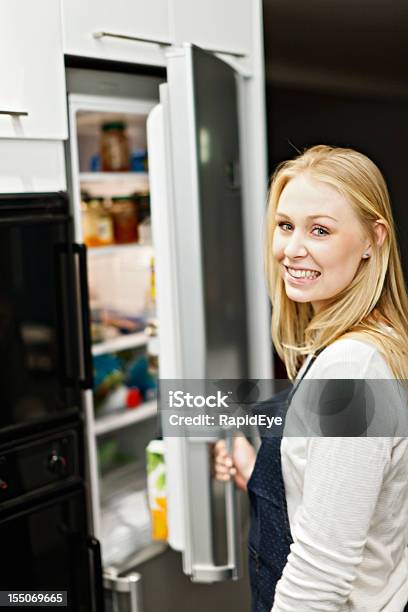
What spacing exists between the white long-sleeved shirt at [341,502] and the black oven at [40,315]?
59 centimetres

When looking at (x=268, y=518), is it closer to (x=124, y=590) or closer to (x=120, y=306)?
(x=124, y=590)

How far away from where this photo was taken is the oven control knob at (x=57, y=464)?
152cm

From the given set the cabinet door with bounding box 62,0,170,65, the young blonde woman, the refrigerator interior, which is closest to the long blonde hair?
the young blonde woman

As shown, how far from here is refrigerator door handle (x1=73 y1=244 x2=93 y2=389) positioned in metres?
1.53

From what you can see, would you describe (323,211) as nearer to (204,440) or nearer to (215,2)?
(204,440)

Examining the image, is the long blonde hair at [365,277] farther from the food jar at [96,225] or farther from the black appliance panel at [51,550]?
the food jar at [96,225]

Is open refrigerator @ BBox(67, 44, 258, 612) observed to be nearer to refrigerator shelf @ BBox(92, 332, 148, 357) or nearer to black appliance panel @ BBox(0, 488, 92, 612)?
refrigerator shelf @ BBox(92, 332, 148, 357)

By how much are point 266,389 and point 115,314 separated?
615mm

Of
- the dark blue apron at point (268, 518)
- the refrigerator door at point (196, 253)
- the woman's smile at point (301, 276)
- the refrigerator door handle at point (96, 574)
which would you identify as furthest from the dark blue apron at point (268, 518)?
the refrigerator door handle at point (96, 574)

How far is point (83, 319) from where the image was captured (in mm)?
1548

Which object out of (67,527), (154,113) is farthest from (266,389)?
(154,113)

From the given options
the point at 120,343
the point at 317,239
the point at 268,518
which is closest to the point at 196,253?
the point at 317,239

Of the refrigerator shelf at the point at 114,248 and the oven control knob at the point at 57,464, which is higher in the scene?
the refrigerator shelf at the point at 114,248

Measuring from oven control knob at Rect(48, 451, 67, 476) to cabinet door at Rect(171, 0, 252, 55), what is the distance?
93 cm
